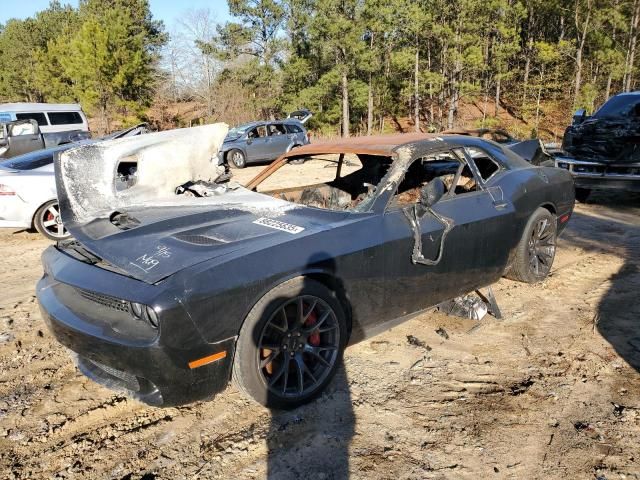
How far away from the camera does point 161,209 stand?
3.67m

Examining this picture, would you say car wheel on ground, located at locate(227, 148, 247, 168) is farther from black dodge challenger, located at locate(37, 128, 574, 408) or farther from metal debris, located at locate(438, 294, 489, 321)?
metal debris, located at locate(438, 294, 489, 321)

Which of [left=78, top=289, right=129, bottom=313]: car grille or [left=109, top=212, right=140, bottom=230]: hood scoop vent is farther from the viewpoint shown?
[left=109, top=212, right=140, bottom=230]: hood scoop vent

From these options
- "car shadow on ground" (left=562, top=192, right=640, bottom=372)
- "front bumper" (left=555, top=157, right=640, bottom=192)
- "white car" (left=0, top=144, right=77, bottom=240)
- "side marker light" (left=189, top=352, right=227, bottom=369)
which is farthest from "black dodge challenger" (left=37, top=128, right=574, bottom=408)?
"front bumper" (left=555, top=157, right=640, bottom=192)

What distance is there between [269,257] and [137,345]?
0.78 m

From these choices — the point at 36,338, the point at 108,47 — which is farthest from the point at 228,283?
the point at 108,47

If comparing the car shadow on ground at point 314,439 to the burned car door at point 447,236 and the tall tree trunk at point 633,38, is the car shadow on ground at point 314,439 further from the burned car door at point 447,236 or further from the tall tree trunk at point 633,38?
the tall tree trunk at point 633,38

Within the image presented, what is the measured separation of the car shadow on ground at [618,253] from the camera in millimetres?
3792

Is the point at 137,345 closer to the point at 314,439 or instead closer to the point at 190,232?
the point at 190,232

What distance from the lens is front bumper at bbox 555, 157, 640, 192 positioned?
26.5 ft

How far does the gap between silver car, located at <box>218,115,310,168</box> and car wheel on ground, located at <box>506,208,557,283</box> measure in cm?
1225

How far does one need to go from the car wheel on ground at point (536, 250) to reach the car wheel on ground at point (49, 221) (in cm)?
591

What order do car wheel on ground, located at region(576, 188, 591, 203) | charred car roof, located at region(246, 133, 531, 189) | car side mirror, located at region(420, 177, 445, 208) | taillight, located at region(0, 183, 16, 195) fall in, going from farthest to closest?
car wheel on ground, located at region(576, 188, 591, 203)
taillight, located at region(0, 183, 16, 195)
charred car roof, located at region(246, 133, 531, 189)
car side mirror, located at region(420, 177, 445, 208)

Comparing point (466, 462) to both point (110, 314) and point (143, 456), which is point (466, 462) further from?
point (110, 314)

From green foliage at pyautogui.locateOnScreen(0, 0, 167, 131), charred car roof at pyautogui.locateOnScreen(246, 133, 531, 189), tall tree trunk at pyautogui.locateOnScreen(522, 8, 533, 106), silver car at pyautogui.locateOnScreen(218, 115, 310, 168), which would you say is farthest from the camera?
tall tree trunk at pyautogui.locateOnScreen(522, 8, 533, 106)
